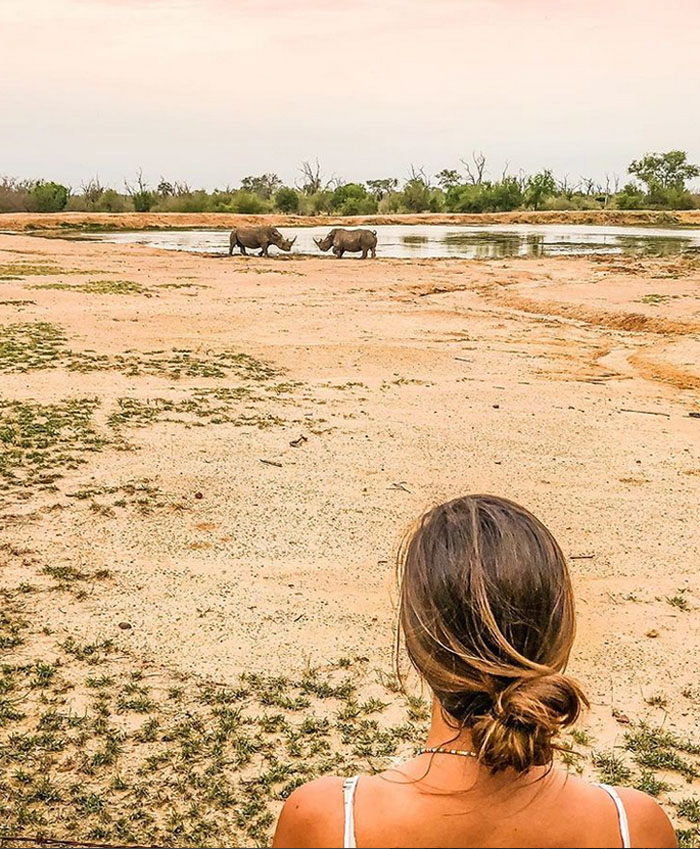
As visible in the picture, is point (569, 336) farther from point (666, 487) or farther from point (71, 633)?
point (71, 633)

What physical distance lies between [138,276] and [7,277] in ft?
9.92

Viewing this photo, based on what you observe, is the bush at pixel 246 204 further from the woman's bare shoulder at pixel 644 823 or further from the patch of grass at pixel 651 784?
the woman's bare shoulder at pixel 644 823

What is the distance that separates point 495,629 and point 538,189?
63770 mm

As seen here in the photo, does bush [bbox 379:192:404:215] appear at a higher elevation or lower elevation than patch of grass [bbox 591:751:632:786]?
higher

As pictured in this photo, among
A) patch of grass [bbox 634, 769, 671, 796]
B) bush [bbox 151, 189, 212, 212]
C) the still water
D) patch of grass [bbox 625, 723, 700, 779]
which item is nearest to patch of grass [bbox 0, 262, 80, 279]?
the still water

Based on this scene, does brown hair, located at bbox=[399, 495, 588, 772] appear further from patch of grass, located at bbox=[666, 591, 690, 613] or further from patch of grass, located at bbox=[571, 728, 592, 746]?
patch of grass, located at bbox=[666, 591, 690, 613]

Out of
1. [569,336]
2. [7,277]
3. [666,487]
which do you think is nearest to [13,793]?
[666,487]

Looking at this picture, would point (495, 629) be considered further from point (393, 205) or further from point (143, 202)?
point (393, 205)

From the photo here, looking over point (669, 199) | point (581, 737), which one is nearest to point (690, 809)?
point (581, 737)

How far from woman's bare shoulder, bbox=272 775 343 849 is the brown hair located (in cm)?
21

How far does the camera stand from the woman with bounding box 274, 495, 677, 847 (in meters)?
1.24

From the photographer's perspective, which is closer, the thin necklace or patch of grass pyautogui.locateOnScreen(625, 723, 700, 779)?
the thin necklace

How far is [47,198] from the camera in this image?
5169 centimetres

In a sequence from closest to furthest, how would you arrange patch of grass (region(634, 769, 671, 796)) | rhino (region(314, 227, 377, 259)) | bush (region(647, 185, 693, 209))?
patch of grass (region(634, 769, 671, 796))
rhino (region(314, 227, 377, 259))
bush (region(647, 185, 693, 209))
